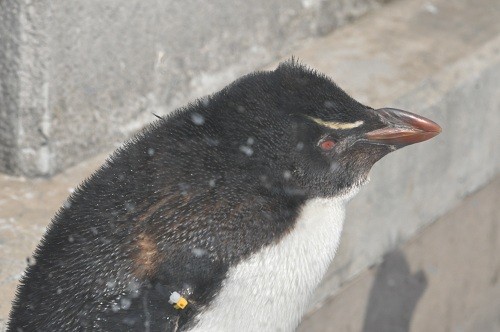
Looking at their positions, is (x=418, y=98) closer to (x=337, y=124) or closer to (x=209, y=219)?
(x=337, y=124)

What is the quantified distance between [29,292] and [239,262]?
446mm

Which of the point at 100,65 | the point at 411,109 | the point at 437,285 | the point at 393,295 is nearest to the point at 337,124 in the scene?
the point at 100,65

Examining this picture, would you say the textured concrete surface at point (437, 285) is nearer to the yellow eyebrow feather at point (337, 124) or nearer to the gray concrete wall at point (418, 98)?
the gray concrete wall at point (418, 98)

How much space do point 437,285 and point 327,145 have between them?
7.23ft

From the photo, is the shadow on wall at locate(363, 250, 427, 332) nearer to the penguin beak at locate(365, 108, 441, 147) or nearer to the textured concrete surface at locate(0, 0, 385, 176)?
the textured concrete surface at locate(0, 0, 385, 176)

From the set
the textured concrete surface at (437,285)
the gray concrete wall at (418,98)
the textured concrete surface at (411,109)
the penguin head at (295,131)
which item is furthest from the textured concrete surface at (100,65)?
the penguin head at (295,131)

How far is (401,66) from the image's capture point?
14.4ft

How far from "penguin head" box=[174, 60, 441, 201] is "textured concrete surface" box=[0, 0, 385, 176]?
106 centimetres

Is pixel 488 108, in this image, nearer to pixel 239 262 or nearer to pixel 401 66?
pixel 401 66

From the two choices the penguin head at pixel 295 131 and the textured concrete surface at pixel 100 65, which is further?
the textured concrete surface at pixel 100 65

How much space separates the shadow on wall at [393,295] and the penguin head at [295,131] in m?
1.72

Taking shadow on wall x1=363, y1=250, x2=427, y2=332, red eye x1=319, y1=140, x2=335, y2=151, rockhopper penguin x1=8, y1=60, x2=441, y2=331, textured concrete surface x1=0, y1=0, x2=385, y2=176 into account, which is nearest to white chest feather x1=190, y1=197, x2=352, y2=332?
rockhopper penguin x1=8, y1=60, x2=441, y2=331

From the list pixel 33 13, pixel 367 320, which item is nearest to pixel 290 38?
pixel 367 320

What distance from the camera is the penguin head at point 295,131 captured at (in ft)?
8.08
